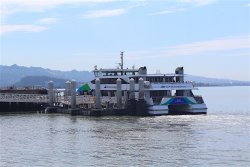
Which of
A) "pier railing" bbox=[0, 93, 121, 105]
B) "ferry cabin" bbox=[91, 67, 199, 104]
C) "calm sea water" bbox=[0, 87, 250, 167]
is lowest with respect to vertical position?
"calm sea water" bbox=[0, 87, 250, 167]

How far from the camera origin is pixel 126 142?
3878cm

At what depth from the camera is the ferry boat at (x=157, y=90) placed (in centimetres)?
6209

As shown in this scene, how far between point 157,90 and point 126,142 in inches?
1046

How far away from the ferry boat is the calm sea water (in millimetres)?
5379

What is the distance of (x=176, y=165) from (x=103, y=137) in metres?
12.8

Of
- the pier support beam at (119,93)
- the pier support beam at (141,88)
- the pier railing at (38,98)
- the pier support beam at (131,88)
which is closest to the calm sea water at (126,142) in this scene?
the pier support beam at (141,88)

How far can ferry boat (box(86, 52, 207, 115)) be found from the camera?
204 feet

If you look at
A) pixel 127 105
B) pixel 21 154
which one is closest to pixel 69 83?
pixel 127 105

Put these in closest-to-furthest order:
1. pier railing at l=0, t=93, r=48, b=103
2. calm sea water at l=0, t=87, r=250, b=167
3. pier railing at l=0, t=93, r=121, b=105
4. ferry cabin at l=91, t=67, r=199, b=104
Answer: calm sea water at l=0, t=87, r=250, b=167
ferry cabin at l=91, t=67, r=199, b=104
pier railing at l=0, t=93, r=121, b=105
pier railing at l=0, t=93, r=48, b=103

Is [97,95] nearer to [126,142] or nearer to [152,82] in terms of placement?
[152,82]

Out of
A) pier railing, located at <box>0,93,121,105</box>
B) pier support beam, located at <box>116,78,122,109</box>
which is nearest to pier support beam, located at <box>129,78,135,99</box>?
pier support beam, located at <box>116,78,122,109</box>

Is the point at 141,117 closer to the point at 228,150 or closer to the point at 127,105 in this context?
the point at 127,105

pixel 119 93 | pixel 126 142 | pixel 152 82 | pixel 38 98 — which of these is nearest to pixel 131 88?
pixel 119 93

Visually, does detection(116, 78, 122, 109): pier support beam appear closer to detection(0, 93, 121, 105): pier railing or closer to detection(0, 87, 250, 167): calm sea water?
detection(0, 93, 121, 105): pier railing
